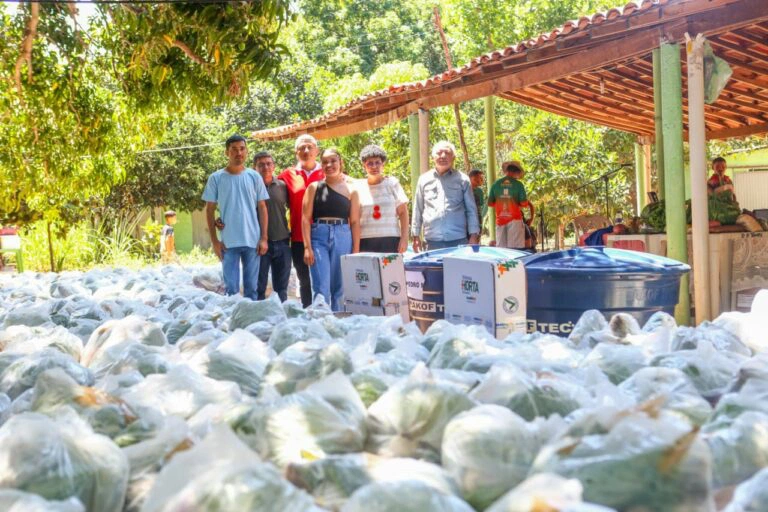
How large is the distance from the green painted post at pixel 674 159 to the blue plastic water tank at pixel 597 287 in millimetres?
2234

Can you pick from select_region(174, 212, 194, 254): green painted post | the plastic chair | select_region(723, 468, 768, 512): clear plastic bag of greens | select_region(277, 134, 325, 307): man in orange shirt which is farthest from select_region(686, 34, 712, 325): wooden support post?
select_region(174, 212, 194, 254): green painted post

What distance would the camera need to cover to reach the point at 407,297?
5922 mm

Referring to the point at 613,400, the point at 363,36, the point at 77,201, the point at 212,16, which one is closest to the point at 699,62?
the point at 212,16

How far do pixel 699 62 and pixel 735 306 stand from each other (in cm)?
229

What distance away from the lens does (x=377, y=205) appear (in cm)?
733

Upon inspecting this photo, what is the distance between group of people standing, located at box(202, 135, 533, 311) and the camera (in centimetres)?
701

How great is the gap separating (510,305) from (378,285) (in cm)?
115

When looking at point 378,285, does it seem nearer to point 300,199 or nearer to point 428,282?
point 428,282

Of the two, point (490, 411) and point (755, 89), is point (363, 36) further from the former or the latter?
point (490, 411)

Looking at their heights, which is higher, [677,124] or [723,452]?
[677,124]

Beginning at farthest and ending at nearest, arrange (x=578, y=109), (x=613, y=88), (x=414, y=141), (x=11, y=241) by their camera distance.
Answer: (x=11, y=241) < (x=578, y=109) < (x=613, y=88) < (x=414, y=141)

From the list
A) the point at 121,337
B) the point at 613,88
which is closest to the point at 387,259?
the point at 121,337

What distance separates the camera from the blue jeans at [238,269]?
705 cm

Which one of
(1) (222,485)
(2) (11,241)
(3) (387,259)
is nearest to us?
(1) (222,485)
